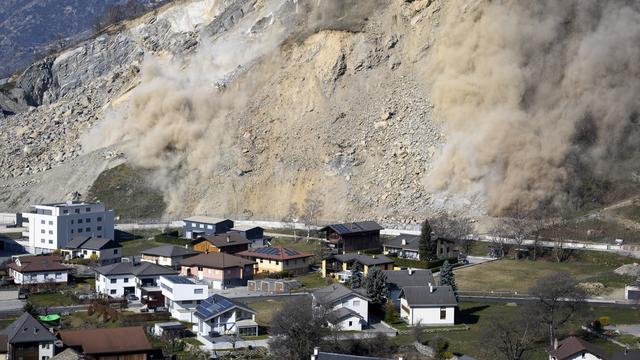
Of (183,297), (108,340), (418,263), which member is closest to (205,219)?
(418,263)

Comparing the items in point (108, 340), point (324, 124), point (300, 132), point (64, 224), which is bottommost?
point (108, 340)

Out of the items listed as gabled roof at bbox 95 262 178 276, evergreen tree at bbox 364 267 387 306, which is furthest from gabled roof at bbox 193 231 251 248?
evergreen tree at bbox 364 267 387 306

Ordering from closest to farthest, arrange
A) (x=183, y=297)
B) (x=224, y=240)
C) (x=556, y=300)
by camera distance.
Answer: (x=556, y=300)
(x=183, y=297)
(x=224, y=240)

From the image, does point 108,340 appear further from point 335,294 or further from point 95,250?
point 95,250

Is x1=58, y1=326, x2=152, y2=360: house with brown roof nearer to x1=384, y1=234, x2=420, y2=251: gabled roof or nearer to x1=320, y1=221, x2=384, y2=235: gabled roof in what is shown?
x1=384, y1=234, x2=420, y2=251: gabled roof

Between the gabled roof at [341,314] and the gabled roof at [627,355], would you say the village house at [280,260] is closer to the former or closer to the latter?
the gabled roof at [341,314]

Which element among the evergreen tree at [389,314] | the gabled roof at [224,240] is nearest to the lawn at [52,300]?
the gabled roof at [224,240]
